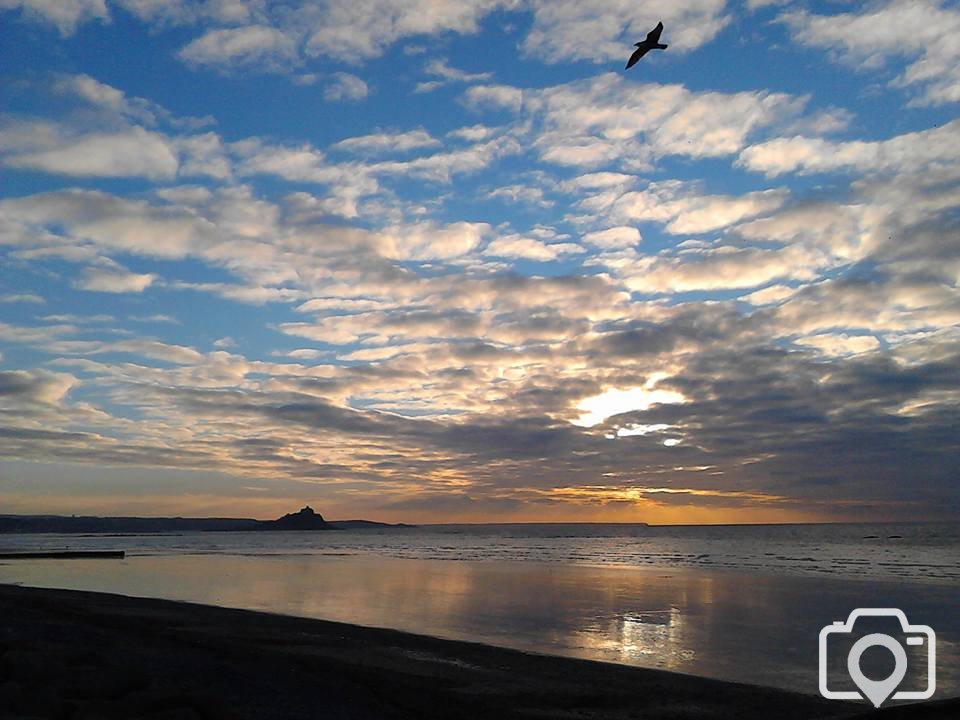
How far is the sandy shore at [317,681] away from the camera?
1227cm

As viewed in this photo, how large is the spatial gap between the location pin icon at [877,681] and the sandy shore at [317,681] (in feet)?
5.87

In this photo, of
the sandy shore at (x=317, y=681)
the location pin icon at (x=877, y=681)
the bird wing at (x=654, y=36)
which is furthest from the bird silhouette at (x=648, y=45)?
the location pin icon at (x=877, y=681)

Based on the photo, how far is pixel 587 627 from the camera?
2850 cm

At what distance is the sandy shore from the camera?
12266 mm

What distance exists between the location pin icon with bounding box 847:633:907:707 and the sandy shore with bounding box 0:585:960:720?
179 cm

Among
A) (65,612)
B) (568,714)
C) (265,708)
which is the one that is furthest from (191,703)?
(65,612)

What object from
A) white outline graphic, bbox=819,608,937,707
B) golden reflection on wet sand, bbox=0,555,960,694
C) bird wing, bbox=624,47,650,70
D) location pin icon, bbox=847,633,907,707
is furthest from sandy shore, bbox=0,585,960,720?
bird wing, bbox=624,47,650,70

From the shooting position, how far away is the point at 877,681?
19109 millimetres

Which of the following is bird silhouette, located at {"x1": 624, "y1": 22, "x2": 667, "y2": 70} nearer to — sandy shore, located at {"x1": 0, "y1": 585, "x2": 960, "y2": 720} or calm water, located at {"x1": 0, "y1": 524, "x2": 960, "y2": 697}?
sandy shore, located at {"x1": 0, "y1": 585, "x2": 960, "y2": 720}

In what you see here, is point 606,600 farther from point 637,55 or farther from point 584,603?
point 637,55

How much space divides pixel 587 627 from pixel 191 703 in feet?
62.5

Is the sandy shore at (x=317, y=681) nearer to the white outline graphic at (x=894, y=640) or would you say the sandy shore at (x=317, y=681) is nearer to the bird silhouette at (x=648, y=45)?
the white outline graphic at (x=894, y=640)

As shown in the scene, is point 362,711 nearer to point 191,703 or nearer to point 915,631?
point 191,703

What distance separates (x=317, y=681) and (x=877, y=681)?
13.7 meters
